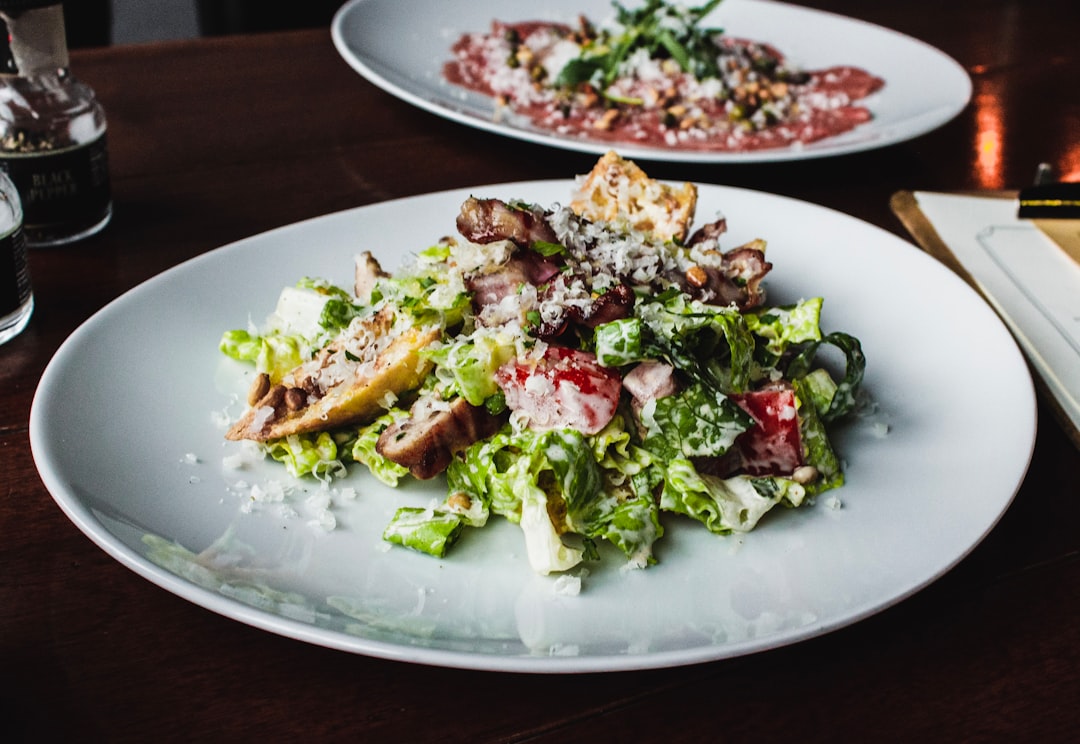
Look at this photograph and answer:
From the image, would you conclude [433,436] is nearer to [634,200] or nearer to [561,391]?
[561,391]

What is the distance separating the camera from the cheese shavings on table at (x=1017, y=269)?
165 cm

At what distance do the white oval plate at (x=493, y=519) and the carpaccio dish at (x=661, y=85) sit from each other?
95 centimetres

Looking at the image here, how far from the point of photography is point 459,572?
1184 millimetres

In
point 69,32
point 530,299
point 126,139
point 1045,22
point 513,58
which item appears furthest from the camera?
point 69,32

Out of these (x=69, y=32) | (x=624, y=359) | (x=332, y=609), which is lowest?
(x=69, y=32)

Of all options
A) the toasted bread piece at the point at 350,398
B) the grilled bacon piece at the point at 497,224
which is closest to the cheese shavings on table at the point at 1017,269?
the grilled bacon piece at the point at 497,224

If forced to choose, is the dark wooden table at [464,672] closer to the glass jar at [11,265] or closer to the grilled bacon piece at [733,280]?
the glass jar at [11,265]

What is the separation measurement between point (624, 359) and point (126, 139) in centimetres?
162

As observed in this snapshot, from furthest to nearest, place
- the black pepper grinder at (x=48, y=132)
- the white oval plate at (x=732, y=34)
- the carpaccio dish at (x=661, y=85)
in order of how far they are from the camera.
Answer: the carpaccio dish at (x=661, y=85) < the white oval plate at (x=732, y=34) < the black pepper grinder at (x=48, y=132)

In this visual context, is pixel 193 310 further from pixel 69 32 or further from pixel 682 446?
pixel 69 32

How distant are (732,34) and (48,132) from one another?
2077 millimetres

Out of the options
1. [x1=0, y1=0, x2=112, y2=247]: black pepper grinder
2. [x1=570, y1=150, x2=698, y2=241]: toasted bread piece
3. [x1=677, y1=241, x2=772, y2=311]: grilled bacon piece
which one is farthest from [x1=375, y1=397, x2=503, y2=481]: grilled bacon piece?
[x1=0, y1=0, x2=112, y2=247]: black pepper grinder

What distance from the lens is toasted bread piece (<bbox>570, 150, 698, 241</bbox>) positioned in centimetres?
169

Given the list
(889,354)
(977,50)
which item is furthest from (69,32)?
(889,354)
